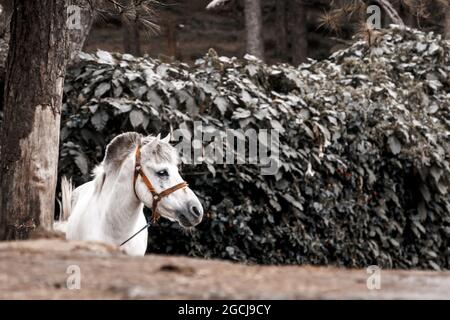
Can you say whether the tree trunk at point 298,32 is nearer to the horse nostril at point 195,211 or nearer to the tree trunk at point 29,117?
the horse nostril at point 195,211

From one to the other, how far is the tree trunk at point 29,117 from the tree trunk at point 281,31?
57.0ft

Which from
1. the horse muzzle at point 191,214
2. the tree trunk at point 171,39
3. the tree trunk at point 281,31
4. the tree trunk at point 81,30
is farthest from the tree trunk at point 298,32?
the horse muzzle at point 191,214

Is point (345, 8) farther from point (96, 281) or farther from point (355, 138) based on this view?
point (96, 281)

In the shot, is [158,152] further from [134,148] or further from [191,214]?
[191,214]

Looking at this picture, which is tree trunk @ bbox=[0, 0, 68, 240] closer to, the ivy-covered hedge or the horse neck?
the horse neck

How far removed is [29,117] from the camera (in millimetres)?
7266

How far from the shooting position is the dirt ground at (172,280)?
3.63 metres

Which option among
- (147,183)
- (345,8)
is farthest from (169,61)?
(147,183)

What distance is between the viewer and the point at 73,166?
9.44 metres

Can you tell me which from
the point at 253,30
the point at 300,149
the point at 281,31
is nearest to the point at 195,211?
the point at 300,149

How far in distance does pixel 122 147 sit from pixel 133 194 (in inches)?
16.9

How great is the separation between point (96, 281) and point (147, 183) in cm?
379

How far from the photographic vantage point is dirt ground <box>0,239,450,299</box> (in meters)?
3.63
